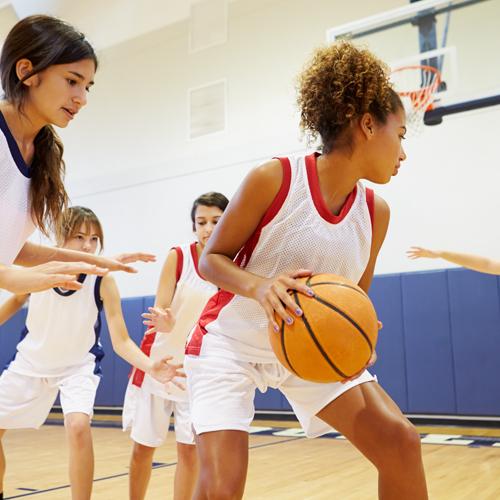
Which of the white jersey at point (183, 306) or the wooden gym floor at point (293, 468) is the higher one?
the white jersey at point (183, 306)

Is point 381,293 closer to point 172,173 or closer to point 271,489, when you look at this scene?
point 271,489

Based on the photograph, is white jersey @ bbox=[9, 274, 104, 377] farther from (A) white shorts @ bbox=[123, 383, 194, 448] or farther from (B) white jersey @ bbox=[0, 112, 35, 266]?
(B) white jersey @ bbox=[0, 112, 35, 266]

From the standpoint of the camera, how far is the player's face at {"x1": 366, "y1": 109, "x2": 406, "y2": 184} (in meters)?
1.70

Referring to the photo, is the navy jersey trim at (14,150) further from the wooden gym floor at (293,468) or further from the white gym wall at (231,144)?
the white gym wall at (231,144)

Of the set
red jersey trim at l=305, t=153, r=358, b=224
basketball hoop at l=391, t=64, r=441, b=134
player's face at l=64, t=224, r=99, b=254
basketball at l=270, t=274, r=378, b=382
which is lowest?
basketball at l=270, t=274, r=378, b=382

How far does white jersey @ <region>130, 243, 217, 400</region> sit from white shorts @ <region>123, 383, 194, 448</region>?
0.06m

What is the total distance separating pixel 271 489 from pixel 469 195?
355 centimetres

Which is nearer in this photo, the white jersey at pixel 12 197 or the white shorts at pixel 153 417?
the white jersey at pixel 12 197

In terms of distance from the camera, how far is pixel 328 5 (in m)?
6.61

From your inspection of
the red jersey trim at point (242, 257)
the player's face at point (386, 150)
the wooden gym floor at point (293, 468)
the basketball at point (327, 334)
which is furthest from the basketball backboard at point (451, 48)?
the basketball at point (327, 334)

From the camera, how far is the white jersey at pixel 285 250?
1.64m

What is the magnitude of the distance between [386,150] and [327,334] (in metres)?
0.61

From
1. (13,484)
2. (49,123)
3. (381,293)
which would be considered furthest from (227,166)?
(49,123)

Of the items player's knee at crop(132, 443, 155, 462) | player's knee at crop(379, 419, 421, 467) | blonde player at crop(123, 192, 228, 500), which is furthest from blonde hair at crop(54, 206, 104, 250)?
player's knee at crop(379, 419, 421, 467)
